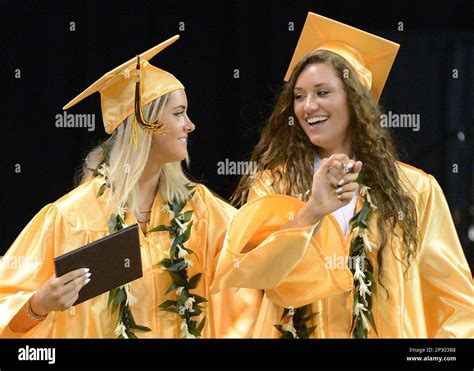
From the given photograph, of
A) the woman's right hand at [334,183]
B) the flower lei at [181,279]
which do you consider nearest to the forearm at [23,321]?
the flower lei at [181,279]

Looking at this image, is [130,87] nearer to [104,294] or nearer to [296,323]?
[104,294]

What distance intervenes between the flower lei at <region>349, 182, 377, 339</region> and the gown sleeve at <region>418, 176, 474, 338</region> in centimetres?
21

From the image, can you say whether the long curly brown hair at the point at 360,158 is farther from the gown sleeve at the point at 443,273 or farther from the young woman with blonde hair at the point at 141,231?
the young woman with blonde hair at the point at 141,231

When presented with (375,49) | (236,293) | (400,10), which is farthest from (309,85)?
(400,10)

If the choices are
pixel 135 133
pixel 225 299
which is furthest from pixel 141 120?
pixel 225 299

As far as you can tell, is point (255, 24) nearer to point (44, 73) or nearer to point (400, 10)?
point (400, 10)

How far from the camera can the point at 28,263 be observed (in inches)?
131

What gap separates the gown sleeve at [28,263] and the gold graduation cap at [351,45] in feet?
3.12

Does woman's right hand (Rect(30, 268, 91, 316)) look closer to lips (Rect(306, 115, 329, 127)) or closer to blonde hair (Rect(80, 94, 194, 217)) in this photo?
blonde hair (Rect(80, 94, 194, 217))

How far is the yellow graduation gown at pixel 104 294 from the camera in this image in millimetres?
3320

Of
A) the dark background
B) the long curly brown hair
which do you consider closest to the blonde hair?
the long curly brown hair

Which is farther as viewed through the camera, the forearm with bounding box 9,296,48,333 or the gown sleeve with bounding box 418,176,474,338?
the gown sleeve with bounding box 418,176,474,338

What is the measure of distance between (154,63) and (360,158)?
108 centimetres

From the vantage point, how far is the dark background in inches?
161
